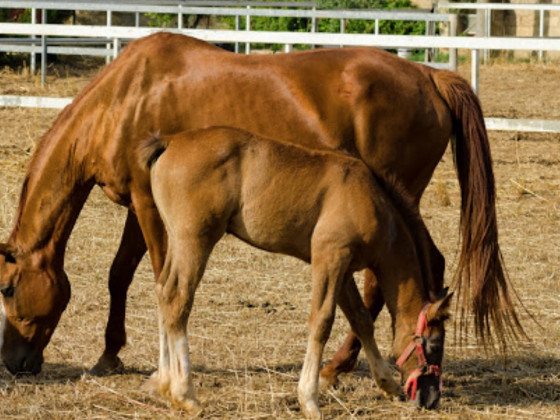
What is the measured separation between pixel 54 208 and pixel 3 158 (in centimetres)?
570

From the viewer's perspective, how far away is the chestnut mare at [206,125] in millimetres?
5500

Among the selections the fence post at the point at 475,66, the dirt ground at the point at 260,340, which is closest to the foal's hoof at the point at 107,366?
the dirt ground at the point at 260,340

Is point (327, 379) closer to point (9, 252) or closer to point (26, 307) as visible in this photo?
point (26, 307)

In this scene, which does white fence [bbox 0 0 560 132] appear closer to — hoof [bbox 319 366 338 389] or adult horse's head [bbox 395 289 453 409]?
hoof [bbox 319 366 338 389]

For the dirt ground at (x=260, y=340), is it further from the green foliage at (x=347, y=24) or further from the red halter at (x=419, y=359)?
the green foliage at (x=347, y=24)

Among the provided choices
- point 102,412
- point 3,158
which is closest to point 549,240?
point 102,412

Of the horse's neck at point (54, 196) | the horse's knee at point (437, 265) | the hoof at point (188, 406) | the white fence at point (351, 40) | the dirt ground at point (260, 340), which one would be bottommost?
the dirt ground at point (260, 340)

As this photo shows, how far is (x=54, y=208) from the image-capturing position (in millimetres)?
5562

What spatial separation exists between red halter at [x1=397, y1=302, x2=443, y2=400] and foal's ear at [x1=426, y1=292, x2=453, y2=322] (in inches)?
1.4

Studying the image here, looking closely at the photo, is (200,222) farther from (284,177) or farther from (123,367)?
(123,367)

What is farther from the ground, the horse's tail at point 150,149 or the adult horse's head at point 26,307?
the horse's tail at point 150,149

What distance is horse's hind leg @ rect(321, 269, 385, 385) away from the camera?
554 cm

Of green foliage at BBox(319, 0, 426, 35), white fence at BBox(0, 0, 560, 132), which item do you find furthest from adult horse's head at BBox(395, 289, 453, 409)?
green foliage at BBox(319, 0, 426, 35)

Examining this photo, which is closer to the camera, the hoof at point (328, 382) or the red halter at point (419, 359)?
the red halter at point (419, 359)
